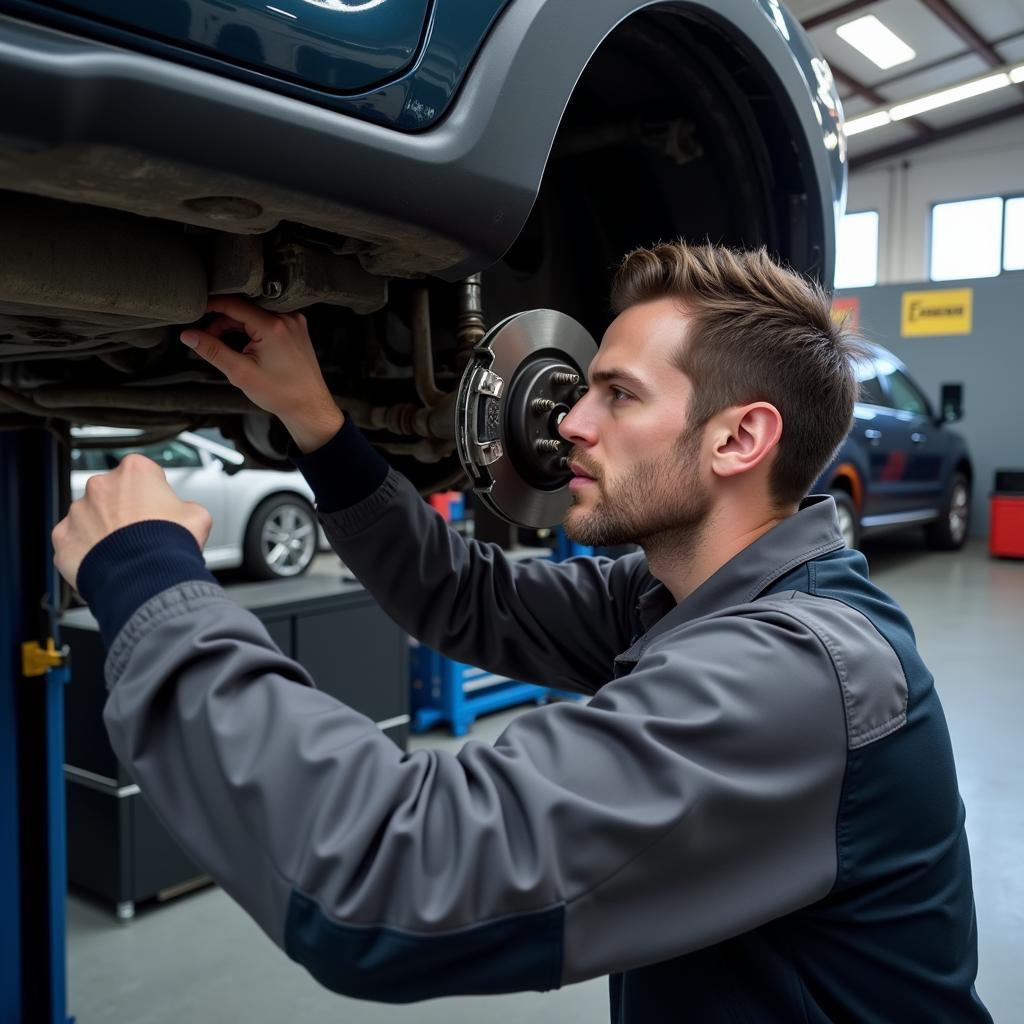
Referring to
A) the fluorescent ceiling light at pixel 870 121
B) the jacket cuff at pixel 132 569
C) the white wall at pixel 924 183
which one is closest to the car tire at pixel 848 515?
the jacket cuff at pixel 132 569

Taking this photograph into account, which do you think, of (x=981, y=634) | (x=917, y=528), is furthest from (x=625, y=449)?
(x=917, y=528)

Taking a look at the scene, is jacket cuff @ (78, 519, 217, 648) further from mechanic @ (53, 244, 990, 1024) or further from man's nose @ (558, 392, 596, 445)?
man's nose @ (558, 392, 596, 445)

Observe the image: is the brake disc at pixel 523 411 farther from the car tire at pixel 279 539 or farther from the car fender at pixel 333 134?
the car tire at pixel 279 539

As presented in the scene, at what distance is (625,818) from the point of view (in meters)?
0.54

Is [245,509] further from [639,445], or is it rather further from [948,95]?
[948,95]

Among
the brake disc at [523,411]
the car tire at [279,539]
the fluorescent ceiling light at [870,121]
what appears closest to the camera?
the brake disc at [523,411]

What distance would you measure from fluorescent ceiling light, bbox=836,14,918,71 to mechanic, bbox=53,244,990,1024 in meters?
6.85

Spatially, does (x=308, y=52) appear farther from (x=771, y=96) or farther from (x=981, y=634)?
(x=981, y=634)

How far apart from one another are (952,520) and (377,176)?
263 inches

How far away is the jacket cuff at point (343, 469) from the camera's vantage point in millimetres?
947

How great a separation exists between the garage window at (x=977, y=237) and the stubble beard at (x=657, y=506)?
29.8 ft

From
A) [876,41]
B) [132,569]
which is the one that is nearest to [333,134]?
[132,569]

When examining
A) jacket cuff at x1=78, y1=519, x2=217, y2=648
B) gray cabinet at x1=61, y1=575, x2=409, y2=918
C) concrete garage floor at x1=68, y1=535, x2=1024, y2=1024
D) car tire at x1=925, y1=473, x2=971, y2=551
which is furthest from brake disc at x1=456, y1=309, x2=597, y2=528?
car tire at x1=925, y1=473, x2=971, y2=551

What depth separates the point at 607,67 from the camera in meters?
1.04
